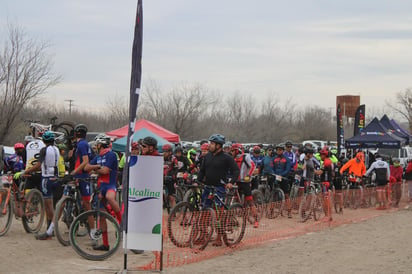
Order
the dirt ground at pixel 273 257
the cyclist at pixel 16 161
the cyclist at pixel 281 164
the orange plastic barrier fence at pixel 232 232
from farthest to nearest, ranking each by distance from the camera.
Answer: the cyclist at pixel 281 164
the cyclist at pixel 16 161
the orange plastic barrier fence at pixel 232 232
the dirt ground at pixel 273 257

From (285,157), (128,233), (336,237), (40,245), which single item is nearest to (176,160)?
(285,157)

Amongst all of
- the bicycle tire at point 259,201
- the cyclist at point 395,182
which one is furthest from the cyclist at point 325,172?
the cyclist at point 395,182

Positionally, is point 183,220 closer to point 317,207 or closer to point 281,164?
point 317,207

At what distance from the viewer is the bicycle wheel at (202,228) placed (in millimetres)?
10469

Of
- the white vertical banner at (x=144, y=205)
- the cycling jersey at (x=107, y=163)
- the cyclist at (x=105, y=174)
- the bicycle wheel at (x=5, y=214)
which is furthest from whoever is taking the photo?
the bicycle wheel at (x=5, y=214)

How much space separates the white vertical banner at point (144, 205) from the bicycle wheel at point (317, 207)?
26.3 feet

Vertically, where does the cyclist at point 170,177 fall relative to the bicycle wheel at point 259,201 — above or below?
above

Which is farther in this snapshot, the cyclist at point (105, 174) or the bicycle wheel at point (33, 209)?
the bicycle wheel at point (33, 209)

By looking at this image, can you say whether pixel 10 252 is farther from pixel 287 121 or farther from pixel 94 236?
pixel 287 121

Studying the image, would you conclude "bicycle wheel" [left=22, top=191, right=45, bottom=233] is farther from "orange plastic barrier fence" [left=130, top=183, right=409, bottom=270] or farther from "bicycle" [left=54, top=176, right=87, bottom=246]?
"orange plastic barrier fence" [left=130, top=183, right=409, bottom=270]

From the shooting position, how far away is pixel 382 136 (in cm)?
2547

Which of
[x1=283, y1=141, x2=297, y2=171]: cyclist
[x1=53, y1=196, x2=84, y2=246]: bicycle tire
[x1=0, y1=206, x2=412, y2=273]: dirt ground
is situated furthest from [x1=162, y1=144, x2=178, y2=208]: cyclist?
[x1=53, y1=196, x2=84, y2=246]: bicycle tire

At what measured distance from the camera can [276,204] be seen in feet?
51.9

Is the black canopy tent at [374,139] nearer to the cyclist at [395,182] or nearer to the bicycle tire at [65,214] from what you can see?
the cyclist at [395,182]
